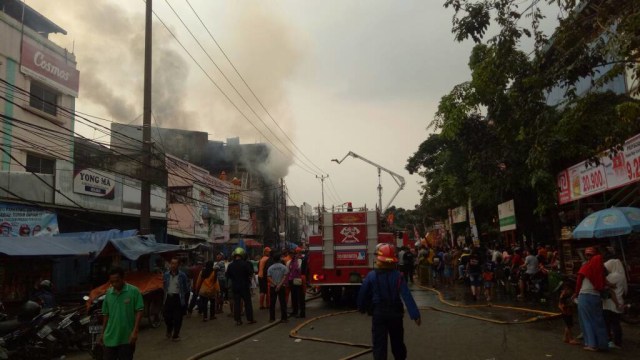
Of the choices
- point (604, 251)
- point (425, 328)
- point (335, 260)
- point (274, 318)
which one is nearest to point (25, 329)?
point (274, 318)

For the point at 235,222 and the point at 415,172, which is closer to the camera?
the point at 415,172

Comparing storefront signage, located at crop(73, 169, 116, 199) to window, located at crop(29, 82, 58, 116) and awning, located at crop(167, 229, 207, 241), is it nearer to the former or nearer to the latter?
window, located at crop(29, 82, 58, 116)

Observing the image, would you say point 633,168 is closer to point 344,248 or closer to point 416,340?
point 416,340

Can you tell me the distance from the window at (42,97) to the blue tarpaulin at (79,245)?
7.43 metres

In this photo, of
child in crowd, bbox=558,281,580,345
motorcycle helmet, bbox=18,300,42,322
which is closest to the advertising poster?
motorcycle helmet, bbox=18,300,42,322

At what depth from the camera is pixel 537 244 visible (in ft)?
69.4

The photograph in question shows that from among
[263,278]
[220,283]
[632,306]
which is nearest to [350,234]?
[263,278]

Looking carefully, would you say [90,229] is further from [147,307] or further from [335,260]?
[335,260]

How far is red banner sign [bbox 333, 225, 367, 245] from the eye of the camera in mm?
15078

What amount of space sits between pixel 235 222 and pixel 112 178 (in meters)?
25.0

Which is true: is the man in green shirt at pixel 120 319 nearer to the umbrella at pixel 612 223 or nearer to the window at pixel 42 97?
the umbrella at pixel 612 223

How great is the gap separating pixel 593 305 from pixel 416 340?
9.89 feet

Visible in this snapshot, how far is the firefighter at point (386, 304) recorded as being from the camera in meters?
5.92

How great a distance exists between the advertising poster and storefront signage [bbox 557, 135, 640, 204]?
16.0 meters
